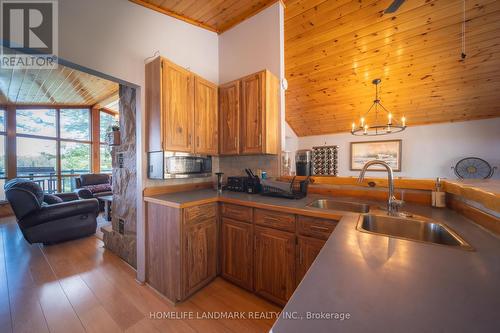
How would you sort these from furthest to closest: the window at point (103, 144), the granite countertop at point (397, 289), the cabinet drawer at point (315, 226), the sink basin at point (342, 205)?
1. the window at point (103, 144)
2. the sink basin at point (342, 205)
3. the cabinet drawer at point (315, 226)
4. the granite countertop at point (397, 289)

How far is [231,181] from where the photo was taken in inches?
90.4

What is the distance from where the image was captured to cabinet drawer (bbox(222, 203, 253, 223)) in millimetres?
1738

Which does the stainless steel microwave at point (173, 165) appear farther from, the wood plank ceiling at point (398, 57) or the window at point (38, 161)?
the window at point (38, 161)

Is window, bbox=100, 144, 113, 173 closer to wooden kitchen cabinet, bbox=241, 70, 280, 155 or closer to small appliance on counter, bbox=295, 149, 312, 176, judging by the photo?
wooden kitchen cabinet, bbox=241, 70, 280, 155

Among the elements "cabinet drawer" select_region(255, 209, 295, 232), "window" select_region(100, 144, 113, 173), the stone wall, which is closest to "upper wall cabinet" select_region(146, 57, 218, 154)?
the stone wall

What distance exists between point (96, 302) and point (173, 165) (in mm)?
1391

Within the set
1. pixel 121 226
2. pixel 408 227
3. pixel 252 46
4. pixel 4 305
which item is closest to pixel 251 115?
pixel 252 46

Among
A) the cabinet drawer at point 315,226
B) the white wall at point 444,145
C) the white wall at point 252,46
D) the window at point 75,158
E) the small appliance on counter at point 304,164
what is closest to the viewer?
the cabinet drawer at point 315,226

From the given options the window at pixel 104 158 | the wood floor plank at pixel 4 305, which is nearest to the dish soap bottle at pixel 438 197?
the wood floor plank at pixel 4 305

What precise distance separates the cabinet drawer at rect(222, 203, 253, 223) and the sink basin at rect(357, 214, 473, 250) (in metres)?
0.92

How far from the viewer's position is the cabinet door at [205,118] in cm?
215

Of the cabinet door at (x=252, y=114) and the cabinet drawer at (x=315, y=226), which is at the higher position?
the cabinet door at (x=252, y=114)

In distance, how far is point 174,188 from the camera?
2193 millimetres

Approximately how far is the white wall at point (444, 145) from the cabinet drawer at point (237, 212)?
4.45 m
